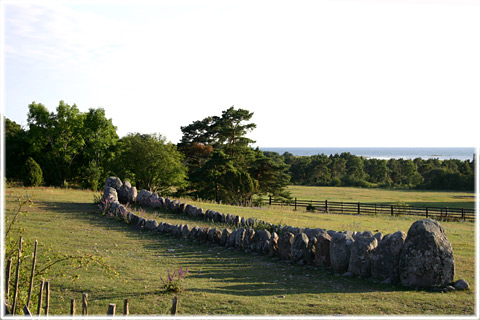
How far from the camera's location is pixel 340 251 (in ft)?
36.4

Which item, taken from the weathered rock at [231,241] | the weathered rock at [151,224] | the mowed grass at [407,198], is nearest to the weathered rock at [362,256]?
the weathered rock at [231,241]

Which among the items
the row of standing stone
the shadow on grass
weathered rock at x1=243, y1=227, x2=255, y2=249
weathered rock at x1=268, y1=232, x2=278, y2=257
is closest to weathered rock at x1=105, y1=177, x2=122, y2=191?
the shadow on grass

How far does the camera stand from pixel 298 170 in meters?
97.2

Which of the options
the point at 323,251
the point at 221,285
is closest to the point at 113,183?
the point at 323,251

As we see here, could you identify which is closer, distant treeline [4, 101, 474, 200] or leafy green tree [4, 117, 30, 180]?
distant treeline [4, 101, 474, 200]

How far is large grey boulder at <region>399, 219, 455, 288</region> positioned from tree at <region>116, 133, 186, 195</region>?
113 ft

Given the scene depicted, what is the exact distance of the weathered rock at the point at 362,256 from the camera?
34.8ft

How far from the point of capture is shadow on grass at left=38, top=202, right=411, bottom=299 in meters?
9.58

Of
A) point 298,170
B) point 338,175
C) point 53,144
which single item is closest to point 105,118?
point 53,144

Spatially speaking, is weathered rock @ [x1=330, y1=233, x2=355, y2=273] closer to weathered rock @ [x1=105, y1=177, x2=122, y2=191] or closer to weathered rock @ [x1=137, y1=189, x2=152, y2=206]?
weathered rock @ [x1=137, y1=189, x2=152, y2=206]

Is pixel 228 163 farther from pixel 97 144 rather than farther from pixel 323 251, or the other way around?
pixel 323 251

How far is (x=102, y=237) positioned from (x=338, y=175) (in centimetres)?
8754

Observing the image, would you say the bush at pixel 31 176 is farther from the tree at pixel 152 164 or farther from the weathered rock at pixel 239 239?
the weathered rock at pixel 239 239

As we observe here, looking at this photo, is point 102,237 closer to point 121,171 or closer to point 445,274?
point 445,274
